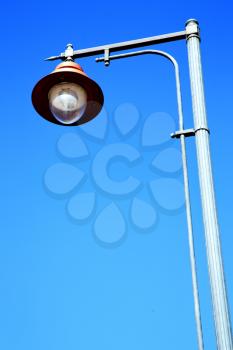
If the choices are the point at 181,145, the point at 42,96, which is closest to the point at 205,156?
the point at 181,145

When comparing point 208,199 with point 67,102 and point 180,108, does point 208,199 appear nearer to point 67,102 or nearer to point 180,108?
point 180,108

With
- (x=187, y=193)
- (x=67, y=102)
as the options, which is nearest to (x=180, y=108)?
(x=187, y=193)

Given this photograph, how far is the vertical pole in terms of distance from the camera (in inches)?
127

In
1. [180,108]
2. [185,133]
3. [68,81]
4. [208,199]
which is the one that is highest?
[68,81]

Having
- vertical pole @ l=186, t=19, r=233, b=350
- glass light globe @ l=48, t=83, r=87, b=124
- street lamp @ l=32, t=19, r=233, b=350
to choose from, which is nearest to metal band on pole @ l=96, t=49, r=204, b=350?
street lamp @ l=32, t=19, r=233, b=350

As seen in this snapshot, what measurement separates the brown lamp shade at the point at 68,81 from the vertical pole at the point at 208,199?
39.7 inches

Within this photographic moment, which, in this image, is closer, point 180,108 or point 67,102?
point 180,108

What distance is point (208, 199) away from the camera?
370 centimetres

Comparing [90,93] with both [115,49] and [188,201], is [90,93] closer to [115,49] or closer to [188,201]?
[115,49]

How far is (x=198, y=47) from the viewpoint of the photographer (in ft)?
14.6

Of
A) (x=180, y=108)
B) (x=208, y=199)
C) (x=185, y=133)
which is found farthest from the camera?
(x=180, y=108)

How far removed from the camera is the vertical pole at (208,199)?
323cm

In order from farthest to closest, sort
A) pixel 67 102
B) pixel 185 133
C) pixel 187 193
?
pixel 67 102
pixel 185 133
pixel 187 193

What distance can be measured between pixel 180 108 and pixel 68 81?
46.3 inches
